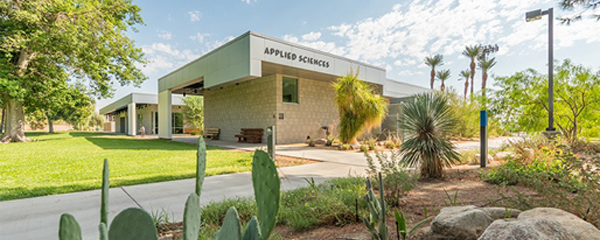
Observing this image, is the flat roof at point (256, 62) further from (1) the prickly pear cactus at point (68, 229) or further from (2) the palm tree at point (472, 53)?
(2) the palm tree at point (472, 53)

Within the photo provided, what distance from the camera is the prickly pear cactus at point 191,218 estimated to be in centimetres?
94

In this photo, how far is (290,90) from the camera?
1495cm

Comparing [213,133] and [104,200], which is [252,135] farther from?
Result: [104,200]

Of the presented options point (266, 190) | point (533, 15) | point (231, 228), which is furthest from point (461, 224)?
point (533, 15)

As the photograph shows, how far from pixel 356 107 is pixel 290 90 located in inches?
175

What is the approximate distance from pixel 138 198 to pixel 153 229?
11.4 feet

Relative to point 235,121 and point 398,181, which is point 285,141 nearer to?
point 235,121

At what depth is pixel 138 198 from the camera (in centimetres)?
390

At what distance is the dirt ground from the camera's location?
8.19 feet

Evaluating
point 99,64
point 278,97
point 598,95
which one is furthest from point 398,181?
point 99,64

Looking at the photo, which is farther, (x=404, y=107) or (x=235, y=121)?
(x=235, y=121)

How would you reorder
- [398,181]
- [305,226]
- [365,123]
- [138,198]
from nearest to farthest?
[305,226], [398,181], [138,198], [365,123]

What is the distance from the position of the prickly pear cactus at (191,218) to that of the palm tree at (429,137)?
4.22 metres

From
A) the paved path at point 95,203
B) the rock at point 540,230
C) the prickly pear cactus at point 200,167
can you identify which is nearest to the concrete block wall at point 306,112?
the paved path at point 95,203
